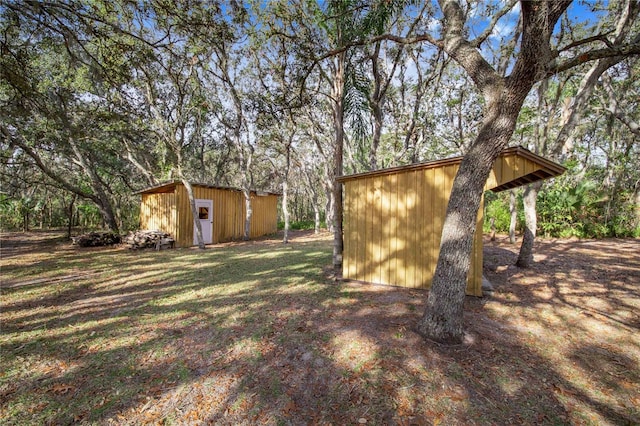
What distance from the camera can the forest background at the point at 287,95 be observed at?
4.75m

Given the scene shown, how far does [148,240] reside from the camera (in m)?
10.9

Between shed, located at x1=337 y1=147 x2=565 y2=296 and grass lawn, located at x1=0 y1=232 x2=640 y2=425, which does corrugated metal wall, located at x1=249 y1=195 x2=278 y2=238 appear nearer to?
grass lawn, located at x1=0 y1=232 x2=640 y2=425

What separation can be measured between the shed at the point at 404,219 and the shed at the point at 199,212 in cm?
922

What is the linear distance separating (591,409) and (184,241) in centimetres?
1309

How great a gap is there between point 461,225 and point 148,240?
38.5ft

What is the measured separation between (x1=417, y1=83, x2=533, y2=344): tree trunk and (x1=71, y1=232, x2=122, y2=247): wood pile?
13.6m

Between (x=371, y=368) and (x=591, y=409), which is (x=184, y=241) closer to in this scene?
(x=371, y=368)

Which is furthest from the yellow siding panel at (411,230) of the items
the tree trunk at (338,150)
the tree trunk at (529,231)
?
the tree trunk at (529,231)

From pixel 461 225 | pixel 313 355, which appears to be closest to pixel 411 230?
pixel 461 225

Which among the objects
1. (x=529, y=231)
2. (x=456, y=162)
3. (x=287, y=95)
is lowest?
(x=529, y=231)

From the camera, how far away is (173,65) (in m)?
10.6

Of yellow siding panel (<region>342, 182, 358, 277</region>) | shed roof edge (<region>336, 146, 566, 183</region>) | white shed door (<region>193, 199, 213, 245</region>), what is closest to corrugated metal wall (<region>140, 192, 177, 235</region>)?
white shed door (<region>193, 199, 213, 245</region>)

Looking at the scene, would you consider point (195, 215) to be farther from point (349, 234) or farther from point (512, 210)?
point (512, 210)

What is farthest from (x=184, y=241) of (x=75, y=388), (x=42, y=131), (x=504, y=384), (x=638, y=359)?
(x=638, y=359)
